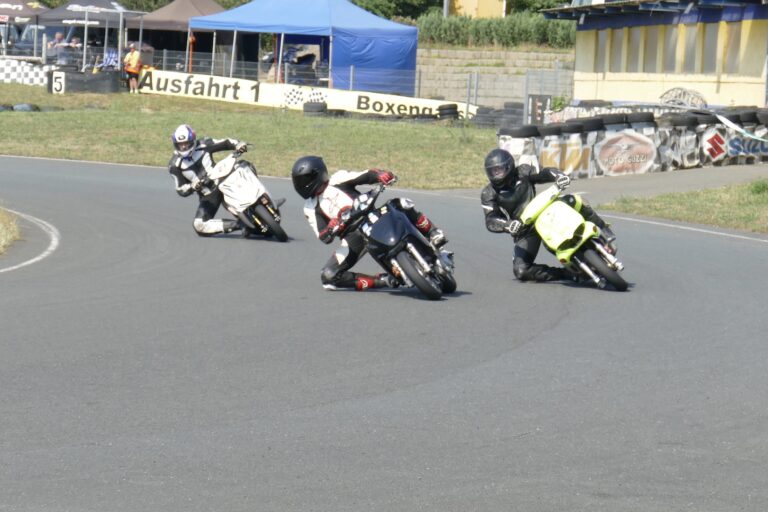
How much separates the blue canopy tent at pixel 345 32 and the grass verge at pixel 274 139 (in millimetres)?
4791

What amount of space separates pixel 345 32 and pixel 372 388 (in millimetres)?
35602

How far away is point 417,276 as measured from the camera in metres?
10.5

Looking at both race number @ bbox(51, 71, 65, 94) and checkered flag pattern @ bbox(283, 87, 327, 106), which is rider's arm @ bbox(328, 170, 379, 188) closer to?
checkered flag pattern @ bbox(283, 87, 327, 106)

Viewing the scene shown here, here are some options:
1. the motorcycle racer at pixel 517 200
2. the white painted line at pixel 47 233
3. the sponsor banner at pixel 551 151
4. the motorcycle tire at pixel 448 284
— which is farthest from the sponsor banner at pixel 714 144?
the motorcycle tire at pixel 448 284

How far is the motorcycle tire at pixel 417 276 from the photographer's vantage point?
1052cm

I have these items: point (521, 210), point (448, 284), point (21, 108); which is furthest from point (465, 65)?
point (448, 284)

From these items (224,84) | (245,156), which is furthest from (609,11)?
(245,156)

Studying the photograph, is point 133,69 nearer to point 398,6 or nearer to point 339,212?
point 398,6

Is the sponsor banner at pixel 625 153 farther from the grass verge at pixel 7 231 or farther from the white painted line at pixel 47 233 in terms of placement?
the grass verge at pixel 7 231

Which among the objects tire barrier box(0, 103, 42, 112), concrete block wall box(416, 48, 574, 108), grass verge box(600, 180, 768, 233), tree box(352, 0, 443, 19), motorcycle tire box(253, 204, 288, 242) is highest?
tree box(352, 0, 443, 19)

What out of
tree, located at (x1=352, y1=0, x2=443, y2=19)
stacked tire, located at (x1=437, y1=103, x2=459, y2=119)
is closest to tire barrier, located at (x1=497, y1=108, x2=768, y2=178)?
stacked tire, located at (x1=437, y1=103, x2=459, y2=119)

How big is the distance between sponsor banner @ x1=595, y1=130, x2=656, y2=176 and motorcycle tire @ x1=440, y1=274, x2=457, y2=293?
1231cm

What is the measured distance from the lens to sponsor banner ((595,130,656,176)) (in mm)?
23047

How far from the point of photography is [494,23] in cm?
5522
